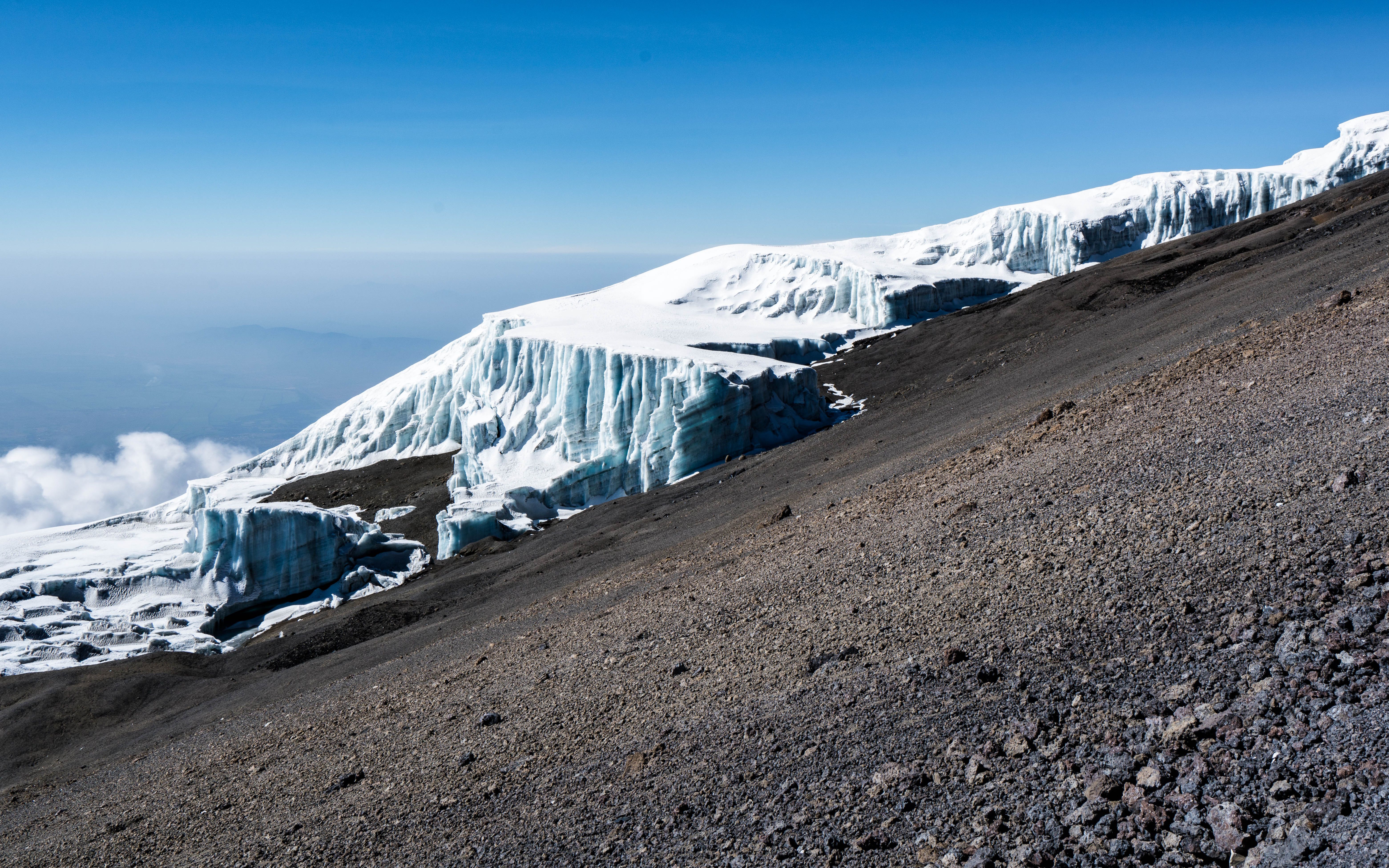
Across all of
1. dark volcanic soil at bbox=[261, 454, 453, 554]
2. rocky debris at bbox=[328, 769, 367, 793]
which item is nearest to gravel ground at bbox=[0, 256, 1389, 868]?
rocky debris at bbox=[328, 769, 367, 793]

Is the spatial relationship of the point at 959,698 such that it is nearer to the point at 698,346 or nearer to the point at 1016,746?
the point at 1016,746

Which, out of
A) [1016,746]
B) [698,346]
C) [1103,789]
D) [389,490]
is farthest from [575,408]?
[1103,789]

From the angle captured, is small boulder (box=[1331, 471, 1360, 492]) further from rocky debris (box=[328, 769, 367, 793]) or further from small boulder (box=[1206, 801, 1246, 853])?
rocky debris (box=[328, 769, 367, 793])

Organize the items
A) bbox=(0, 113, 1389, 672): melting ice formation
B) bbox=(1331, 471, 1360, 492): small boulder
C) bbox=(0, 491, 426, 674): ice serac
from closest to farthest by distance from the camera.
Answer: bbox=(1331, 471, 1360, 492): small boulder
bbox=(0, 491, 426, 674): ice serac
bbox=(0, 113, 1389, 672): melting ice formation

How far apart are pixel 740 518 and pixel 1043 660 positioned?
11280 mm

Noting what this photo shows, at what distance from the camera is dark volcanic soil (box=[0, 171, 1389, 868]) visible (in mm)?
5219

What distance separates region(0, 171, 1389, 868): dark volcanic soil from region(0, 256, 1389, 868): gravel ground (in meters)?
0.03

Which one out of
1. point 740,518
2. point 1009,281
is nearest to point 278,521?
point 740,518

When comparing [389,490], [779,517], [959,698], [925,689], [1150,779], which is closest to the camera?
[1150,779]

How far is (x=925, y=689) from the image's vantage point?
714 cm

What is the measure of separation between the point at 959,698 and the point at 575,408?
2943 cm

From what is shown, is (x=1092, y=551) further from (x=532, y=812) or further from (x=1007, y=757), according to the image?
(x=532, y=812)

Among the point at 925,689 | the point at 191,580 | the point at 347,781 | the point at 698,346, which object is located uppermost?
the point at 698,346

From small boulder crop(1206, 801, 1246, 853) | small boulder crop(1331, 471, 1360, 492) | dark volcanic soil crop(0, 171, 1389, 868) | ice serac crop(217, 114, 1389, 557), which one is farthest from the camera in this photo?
ice serac crop(217, 114, 1389, 557)
